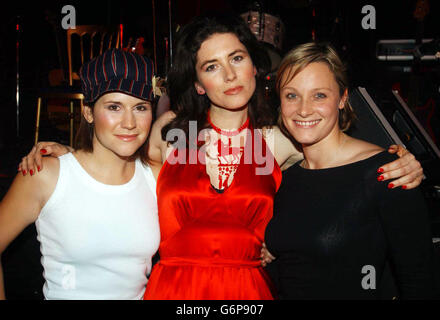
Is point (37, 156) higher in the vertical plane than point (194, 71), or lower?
lower

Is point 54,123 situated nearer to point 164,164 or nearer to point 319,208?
point 164,164

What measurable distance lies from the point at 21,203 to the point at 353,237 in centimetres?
143

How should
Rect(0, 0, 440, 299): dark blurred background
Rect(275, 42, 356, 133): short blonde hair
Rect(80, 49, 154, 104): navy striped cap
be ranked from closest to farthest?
Rect(80, 49, 154, 104): navy striped cap, Rect(275, 42, 356, 133): short blonde hair, Rect(0, 0, 440, 299): dark blurred background

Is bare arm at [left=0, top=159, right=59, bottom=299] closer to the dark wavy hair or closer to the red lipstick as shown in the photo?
the dark wavy hair

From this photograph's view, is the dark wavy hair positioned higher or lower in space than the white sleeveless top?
higher

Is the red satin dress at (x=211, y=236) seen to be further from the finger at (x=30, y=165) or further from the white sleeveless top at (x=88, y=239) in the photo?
the finger at (x=30, y=165)

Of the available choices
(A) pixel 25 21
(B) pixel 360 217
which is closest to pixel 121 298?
(B) pixel 360 217

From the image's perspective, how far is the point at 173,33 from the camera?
204 inches

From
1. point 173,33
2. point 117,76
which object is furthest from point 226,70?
point 173,33

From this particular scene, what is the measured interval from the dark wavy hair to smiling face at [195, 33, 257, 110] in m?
0.06

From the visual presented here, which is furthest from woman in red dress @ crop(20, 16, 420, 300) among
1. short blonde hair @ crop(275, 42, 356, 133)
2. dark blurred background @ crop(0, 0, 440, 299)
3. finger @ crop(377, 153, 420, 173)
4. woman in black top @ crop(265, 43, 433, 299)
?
dark blurred background @ crop(0, 0, 440, 299)

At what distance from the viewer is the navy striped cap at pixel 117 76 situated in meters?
1.48

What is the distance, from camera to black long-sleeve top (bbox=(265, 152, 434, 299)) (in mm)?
1353

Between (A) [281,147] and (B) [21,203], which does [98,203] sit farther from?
(A) [281,147]
